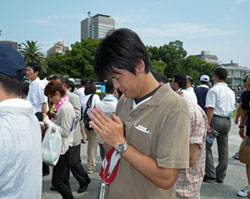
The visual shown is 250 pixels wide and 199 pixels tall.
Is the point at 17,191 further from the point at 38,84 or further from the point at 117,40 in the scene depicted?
the point at 38,84

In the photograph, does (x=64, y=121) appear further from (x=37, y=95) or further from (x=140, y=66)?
(x=140, y=66)

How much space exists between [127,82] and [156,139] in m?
0.39

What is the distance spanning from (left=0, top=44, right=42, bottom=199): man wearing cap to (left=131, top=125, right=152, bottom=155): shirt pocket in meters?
0.63

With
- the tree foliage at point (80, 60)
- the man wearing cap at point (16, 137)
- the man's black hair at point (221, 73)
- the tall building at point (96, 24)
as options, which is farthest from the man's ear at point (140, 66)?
the tall building at point (96, 24)

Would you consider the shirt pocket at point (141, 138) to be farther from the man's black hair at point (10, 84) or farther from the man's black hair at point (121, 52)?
the man's black hair at point (10, 84)

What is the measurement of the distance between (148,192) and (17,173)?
2.54 ft

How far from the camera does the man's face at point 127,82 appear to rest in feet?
4.25

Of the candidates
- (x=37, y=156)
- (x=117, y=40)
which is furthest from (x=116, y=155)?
(x=117, y=40)

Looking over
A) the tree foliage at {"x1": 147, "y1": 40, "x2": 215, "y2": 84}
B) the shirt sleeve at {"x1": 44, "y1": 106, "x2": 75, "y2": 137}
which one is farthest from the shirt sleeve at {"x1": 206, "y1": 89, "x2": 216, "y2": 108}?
the tree foliage at {"x1": 147, "y1": 40, "x2": 215, "y2": 84}

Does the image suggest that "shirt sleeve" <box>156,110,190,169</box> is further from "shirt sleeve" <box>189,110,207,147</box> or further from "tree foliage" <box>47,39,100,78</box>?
"tree foliage" <box>47,39,100,78</box>

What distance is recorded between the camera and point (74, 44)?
167ft

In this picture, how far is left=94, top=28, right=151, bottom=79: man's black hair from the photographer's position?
1227mm

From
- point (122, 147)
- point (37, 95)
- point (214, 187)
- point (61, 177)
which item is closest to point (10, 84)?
point (122, 147)

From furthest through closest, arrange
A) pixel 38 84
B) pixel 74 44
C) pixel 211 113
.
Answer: pixel 74 44 → pixel 38 84 → pixel 211 113
